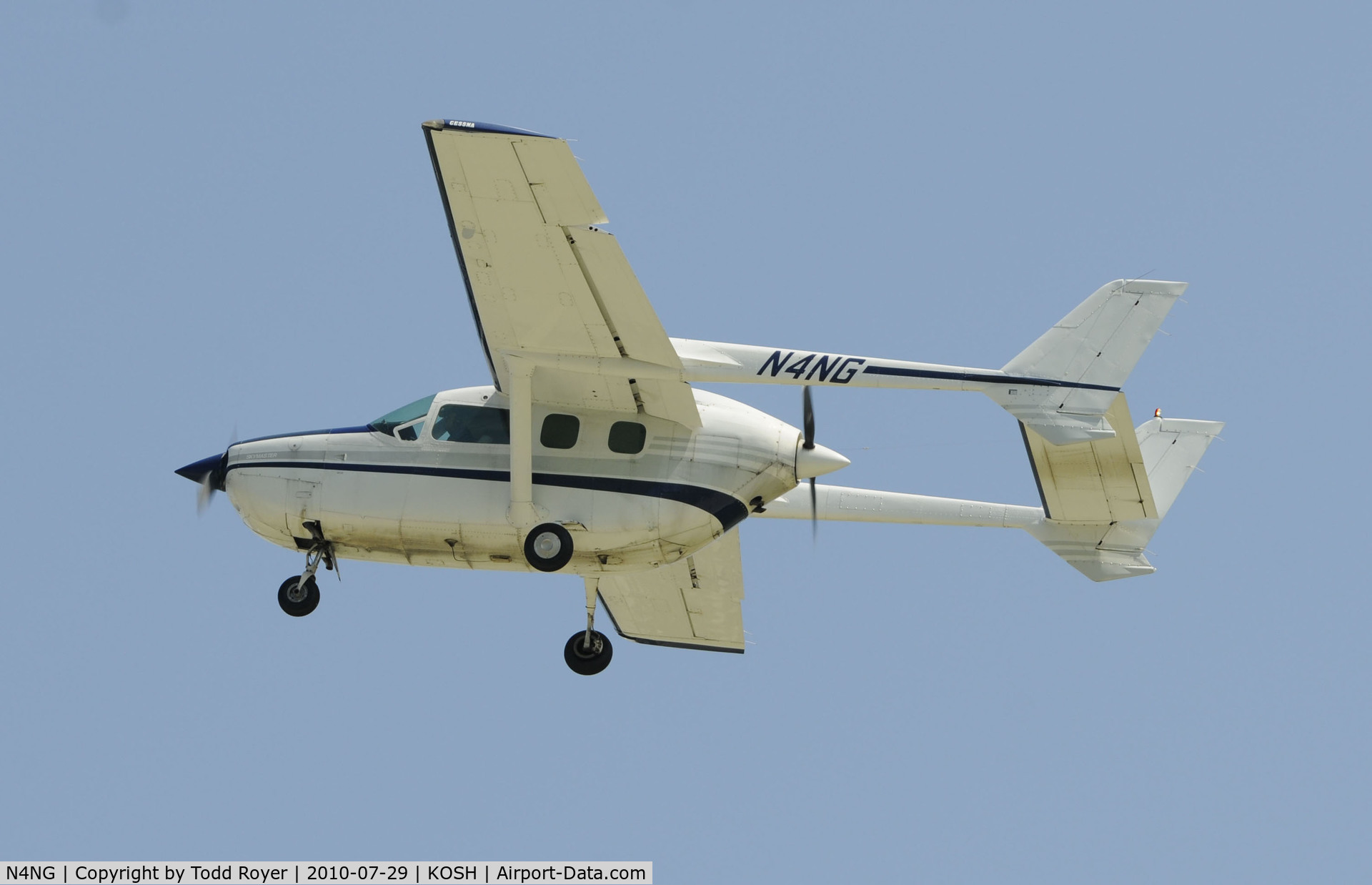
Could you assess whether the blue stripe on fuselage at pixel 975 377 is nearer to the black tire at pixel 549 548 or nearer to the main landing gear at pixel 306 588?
the black tire at pixel 549 548

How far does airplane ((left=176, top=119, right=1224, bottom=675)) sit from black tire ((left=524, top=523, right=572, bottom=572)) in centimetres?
2

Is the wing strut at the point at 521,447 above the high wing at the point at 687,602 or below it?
below

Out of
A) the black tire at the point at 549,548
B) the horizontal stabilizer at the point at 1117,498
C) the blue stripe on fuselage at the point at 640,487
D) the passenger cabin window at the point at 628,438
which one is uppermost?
the horizontal stabilizer at the point at 1117,498

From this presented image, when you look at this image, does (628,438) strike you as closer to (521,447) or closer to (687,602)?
(521,447)

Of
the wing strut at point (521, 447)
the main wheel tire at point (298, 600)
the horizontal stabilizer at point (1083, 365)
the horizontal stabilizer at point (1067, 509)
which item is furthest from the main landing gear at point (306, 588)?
the horizontal stabilizer at point (1083, 365)

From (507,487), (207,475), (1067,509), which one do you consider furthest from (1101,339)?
(207,475)

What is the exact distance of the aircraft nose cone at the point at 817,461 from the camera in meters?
25.6

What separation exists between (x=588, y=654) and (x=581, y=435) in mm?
4885

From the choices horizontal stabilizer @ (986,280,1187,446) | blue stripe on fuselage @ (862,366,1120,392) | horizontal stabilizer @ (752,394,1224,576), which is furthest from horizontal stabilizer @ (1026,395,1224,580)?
blue stripe on fuselage @ (862,366,1120,392)

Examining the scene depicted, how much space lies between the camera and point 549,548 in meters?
25.1

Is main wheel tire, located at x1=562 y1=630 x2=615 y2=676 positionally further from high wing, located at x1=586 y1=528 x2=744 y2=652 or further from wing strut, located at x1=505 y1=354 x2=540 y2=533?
wing strut, located at x1=505 y1=354 x2=540 y2=533

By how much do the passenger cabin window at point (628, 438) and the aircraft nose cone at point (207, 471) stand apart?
648cm

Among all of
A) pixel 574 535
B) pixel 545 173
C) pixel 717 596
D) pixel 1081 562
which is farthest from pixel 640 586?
pixel 545 173

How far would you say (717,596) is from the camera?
3103 cm
